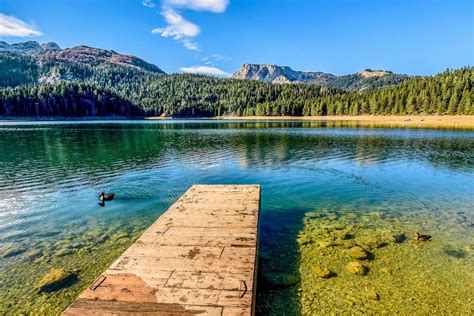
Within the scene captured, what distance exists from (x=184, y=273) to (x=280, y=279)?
395 centimetres

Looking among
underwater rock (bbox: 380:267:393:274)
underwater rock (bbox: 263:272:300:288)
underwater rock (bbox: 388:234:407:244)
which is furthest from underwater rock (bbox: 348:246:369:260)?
underwater rock (bbox: 263:272:300:288)

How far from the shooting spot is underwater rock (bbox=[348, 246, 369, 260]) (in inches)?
447

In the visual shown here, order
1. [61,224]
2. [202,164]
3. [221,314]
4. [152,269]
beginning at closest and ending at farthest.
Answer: [221,314], [152,269], [61,224], [202,164]

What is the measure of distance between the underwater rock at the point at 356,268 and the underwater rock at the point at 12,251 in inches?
558

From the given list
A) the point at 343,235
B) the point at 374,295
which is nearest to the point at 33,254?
the point at 374,295

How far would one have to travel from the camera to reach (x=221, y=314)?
20.1 ft

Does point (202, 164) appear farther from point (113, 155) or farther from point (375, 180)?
point (375, 180)

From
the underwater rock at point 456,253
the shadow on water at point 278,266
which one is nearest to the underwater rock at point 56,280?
the shadow on water at point 278,266

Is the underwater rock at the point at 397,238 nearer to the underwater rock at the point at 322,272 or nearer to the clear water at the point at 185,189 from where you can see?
the clear water at the point at 185,189

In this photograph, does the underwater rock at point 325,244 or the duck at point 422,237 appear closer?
the underwater rock at point 325,244

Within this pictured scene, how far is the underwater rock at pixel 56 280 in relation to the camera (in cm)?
945

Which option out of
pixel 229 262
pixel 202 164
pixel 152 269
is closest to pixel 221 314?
pixel 229 262

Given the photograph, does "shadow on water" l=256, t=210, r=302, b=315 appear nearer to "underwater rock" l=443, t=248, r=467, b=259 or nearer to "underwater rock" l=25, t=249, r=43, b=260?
"underwater rock" l=443, t=248, r=467, b=259

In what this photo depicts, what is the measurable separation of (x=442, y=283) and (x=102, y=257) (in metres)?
13.3
